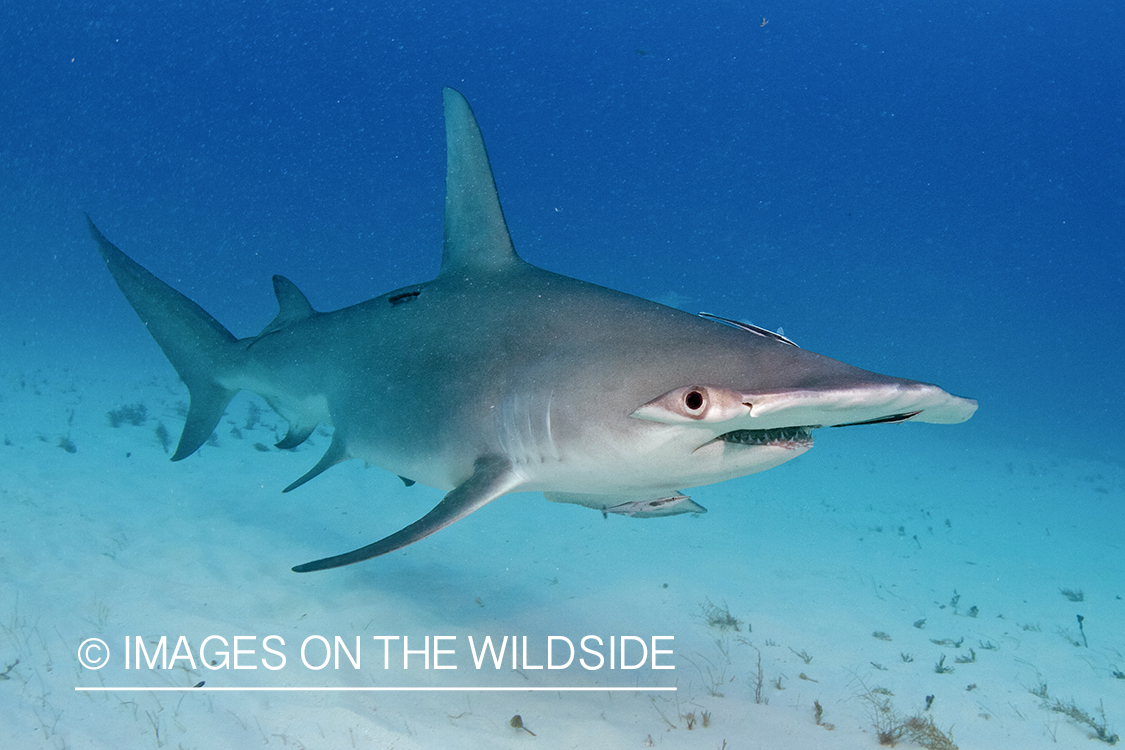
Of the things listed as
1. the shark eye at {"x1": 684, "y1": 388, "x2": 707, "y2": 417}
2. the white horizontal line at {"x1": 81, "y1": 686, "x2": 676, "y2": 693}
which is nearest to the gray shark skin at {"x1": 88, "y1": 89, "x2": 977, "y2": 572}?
the shark eye at {"x1": 684, "y1": 388, "x2": 707, "y2": 417}

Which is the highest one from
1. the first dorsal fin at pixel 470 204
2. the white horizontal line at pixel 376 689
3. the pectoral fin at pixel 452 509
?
the first dorsal fin at pixel 470 204

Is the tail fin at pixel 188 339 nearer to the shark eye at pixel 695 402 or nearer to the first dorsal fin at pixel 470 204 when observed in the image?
the first dorsal fin at pixel 470 204

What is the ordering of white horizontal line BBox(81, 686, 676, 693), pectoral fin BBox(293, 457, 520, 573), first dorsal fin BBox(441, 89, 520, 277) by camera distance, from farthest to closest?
white horizontal line BBox(81, 686, 676, 693) → first dorsal fin BBox(441, 89, 520, 277) → pectoral fin BBox(293, 457, 520, 573)

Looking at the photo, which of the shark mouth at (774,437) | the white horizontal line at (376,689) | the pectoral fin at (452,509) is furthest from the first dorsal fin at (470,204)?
the white horizontal line at (376,689)

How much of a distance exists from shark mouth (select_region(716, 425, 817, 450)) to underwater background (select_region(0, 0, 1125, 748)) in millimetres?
2276

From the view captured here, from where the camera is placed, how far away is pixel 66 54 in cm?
11038

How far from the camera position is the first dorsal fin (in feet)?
10.6

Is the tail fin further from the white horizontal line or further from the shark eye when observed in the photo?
the shark eye

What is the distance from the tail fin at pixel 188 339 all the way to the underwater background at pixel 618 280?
1547 mm

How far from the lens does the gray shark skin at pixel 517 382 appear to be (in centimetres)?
165

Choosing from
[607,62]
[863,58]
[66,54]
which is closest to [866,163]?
[863,58]

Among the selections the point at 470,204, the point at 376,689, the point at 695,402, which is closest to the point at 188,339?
the point at 470,204

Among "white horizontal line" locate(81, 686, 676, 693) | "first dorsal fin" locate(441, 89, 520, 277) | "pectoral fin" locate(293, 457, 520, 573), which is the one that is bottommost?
"white horizontal line" locate(81, 686, 676, 693)

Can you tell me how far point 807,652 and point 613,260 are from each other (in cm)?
11187
